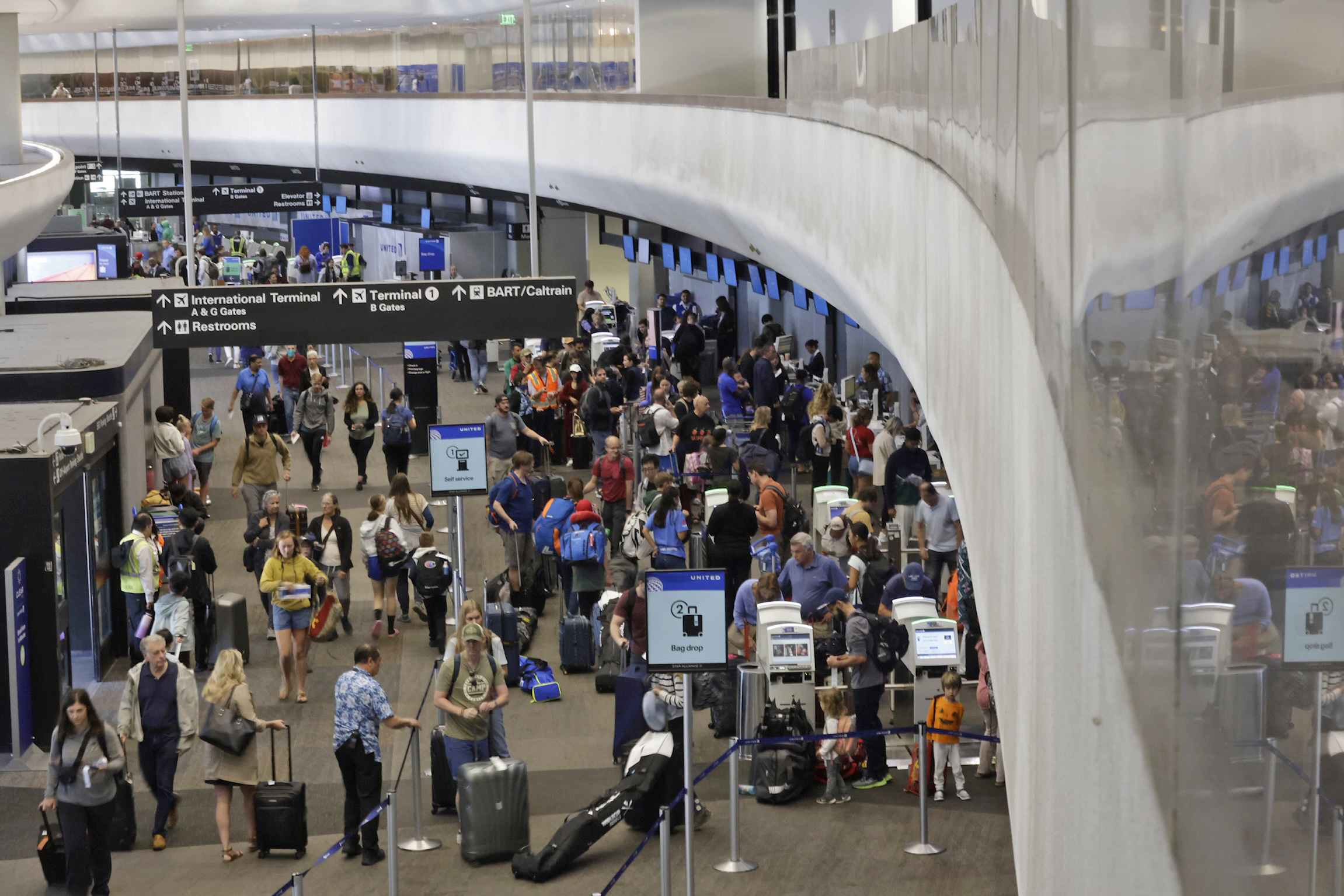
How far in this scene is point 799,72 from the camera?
700 inches

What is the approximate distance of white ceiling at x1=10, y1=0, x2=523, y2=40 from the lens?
114 ft

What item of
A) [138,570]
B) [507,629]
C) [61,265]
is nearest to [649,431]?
[507,629]

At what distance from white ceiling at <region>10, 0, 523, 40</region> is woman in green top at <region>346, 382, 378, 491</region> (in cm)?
1427

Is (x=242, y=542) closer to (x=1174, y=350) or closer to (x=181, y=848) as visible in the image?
(x=181, y=848)

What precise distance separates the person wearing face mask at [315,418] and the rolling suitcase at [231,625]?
6750 mm


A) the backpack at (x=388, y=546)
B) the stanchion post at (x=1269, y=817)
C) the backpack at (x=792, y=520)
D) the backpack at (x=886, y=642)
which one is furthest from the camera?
the backpack at (x=792, y=520)

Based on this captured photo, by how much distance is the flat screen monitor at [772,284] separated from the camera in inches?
1082

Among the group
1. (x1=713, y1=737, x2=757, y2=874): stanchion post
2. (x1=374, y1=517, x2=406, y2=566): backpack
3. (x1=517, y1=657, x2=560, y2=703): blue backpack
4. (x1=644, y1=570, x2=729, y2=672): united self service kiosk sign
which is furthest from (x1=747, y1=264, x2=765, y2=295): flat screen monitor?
(x1=644, y1=570, x2=729, y2=672): united self service kiosk sign

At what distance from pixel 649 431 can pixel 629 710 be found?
324 inches

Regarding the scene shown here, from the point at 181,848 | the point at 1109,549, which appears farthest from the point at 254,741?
the point at 1109,549

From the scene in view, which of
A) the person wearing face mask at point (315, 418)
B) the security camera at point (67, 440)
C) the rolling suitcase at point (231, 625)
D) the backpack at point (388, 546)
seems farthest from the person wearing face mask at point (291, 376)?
the security camera at point (67, 440)

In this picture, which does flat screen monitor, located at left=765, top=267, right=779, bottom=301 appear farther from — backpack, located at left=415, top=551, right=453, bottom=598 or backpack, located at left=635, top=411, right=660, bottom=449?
backpack, located at left=415, top=551, right=453, bottom=598

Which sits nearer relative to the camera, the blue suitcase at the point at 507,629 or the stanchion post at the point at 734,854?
the stanchion post at the point at 734,854

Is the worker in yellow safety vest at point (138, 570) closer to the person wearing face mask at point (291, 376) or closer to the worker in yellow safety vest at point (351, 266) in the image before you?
the person wearing face mask at point (291, 376)
